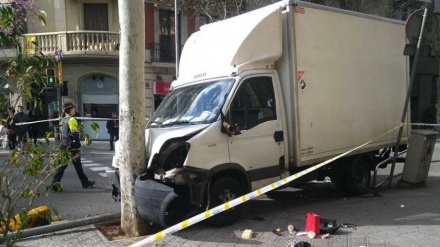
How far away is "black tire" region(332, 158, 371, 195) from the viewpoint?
7.32 meters

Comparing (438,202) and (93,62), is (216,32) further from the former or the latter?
(93,62)

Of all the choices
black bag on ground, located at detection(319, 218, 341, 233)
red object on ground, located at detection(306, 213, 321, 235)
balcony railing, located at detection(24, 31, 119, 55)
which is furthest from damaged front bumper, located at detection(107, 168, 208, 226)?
balcony railing, located at detection(24, 31, 119, 55)

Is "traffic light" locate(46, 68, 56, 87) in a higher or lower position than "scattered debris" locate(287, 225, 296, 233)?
higher

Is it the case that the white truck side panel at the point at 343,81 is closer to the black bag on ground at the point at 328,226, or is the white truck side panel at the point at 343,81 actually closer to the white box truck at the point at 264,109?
the white box truck at the point at 264,109

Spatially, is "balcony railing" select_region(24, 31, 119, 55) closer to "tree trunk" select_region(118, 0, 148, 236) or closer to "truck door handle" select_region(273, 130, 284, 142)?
"tree trunk" select_region(118, 0, 148, 236)

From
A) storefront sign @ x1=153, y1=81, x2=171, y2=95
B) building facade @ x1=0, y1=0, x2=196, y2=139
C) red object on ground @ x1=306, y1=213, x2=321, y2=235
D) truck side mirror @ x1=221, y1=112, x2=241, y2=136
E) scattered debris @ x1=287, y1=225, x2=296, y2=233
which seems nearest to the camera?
red object on ground @ x1=306, y1=213, x2=321, y2=235

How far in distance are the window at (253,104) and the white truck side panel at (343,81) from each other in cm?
38

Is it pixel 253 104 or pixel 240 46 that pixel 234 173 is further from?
pixel 240 46

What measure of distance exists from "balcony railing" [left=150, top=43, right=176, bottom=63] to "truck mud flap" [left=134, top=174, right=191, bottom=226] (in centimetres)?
1896

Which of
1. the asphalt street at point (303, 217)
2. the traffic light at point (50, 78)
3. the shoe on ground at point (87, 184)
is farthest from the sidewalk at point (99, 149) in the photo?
the asphalt street at point (303, 217)

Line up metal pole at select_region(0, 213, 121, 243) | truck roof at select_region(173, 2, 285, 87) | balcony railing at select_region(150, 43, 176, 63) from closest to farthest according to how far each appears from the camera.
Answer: metal pole at select_region(0, 213, 121, 243)
truck roof at select_region(173, 2, 285, 87)
balcony railing at select_region(150, 43, 176, 63)

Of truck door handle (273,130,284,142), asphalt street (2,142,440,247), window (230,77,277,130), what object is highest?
window (230,77,277,130)

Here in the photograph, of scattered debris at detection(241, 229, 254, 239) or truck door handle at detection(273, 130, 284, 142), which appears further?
truck door handle at detection(273, 130, 284, 142)

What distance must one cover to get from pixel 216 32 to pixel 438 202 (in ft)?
15.3
